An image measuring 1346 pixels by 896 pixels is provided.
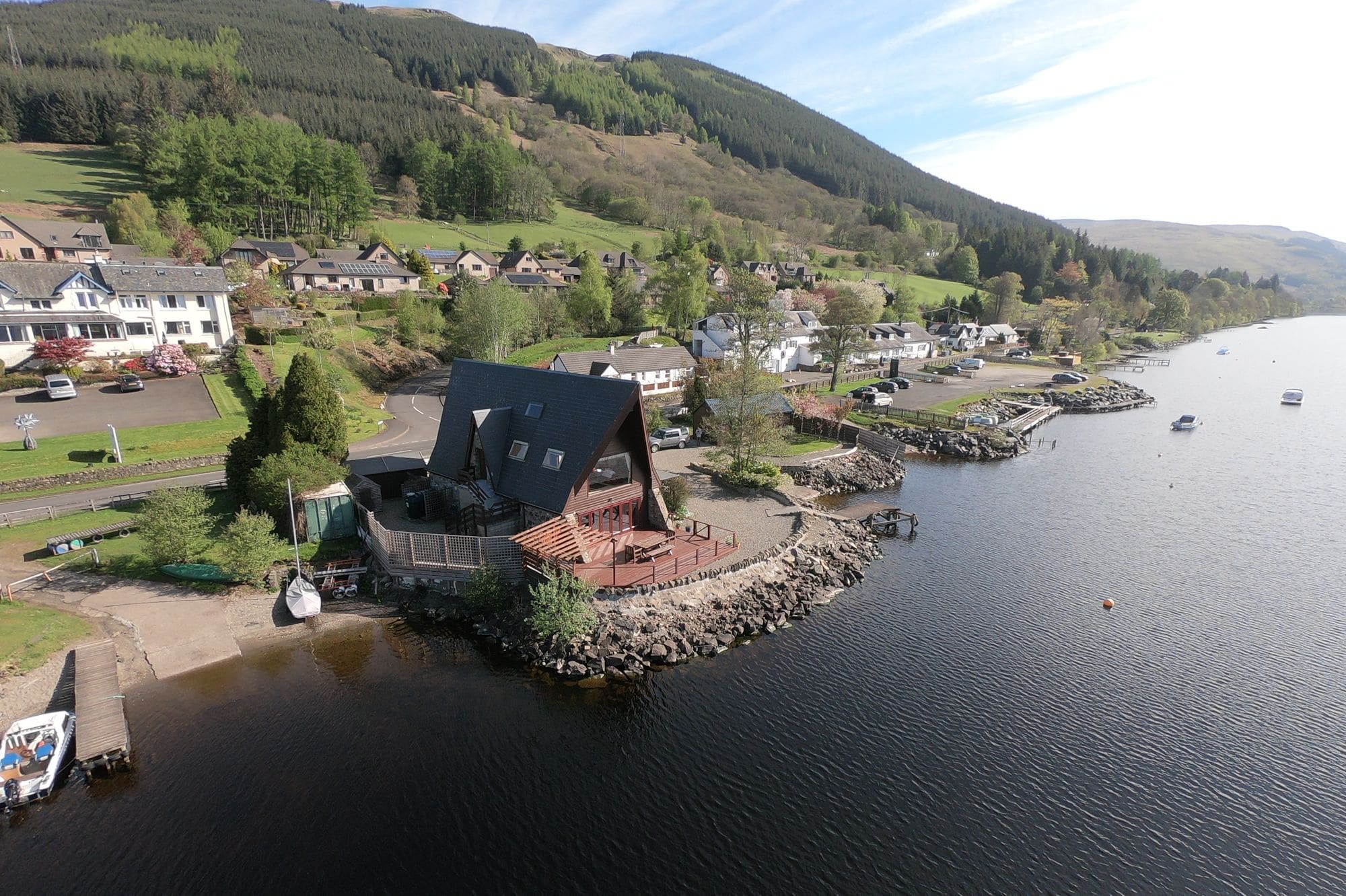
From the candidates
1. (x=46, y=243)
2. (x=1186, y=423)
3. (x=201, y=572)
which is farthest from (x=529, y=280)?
(x=1186, y=423)

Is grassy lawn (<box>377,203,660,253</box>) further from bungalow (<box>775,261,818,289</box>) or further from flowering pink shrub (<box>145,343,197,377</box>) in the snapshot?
flowering pink shrub (<box>145,343,197,377</box>)

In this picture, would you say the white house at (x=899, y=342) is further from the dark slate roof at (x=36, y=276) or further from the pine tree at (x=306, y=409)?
the dark slate roof at (x=36, y=276)

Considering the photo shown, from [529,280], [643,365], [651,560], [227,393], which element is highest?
[529,280]

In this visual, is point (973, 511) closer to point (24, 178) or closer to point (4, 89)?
point (24, 178)

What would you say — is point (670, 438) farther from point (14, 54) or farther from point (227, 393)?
point (14, 54)

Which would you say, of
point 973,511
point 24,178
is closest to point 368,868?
point 973,511
